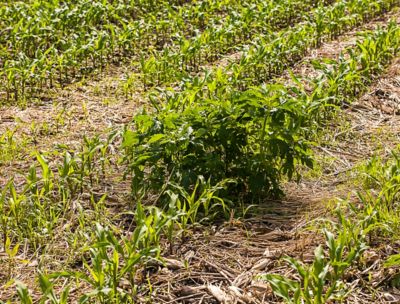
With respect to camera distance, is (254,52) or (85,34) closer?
(254,52)

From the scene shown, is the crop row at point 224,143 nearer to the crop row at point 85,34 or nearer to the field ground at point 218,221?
the field ground at point 218,221

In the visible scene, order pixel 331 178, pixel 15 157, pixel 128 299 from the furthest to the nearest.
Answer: pixel 15 157
pixel 331 178
pixel 128 299

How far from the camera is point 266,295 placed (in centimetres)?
282

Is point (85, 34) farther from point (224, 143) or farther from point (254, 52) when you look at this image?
point (224, 143)

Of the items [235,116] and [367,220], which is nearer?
[367,220]

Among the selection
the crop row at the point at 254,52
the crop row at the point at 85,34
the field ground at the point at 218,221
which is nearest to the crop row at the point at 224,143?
the field ground at the point at 218,221

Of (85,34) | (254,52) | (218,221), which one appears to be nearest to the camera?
(218,221)

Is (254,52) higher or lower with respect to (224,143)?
Answer: lower

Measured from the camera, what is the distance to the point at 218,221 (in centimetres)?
344

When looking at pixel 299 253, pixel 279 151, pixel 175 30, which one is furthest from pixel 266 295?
pixel 175 30

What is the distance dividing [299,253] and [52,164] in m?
1.73

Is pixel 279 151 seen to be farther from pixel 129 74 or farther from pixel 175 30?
pixel 175 30

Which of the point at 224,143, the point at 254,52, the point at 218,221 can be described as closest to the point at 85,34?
the point at 254,52

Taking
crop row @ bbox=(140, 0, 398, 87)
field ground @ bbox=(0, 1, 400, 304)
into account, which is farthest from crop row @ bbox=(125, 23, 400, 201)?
crop row @ bbox=(140, 0, 398, 87)
